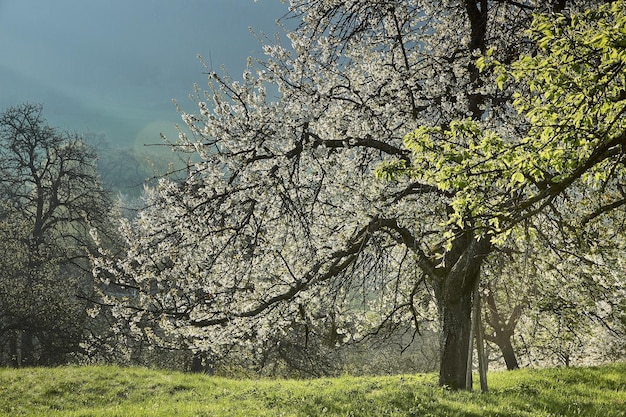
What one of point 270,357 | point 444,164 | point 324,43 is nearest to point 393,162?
point 444,164

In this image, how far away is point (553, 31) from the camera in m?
5.23

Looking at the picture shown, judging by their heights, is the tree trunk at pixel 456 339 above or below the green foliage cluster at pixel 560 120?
below

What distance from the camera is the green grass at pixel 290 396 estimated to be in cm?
793

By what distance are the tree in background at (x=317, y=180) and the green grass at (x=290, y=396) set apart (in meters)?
1.40

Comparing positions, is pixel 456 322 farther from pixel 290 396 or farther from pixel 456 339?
pixel 290 396

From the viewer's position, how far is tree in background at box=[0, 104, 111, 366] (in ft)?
60.8

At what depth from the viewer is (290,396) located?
10383 mm

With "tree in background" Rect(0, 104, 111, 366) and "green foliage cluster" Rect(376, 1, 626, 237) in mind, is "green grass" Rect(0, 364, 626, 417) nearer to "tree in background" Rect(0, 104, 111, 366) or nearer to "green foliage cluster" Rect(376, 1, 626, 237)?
"green foliage cluster" Rect(376, 1, 626, 237)

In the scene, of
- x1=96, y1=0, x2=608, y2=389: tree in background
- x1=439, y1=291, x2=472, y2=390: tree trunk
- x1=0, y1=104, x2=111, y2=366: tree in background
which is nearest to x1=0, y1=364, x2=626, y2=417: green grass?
x1=439, y1=291, x2=472, y2=390: tree trunk

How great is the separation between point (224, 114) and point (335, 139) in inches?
87.0

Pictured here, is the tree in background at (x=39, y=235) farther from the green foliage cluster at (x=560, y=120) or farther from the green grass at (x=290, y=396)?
the green foliage cluster at (x=560, y=120)

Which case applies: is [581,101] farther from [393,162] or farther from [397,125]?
[397,125]

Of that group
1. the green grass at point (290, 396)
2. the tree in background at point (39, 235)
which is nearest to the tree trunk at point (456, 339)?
the green grass at point (290, 396)

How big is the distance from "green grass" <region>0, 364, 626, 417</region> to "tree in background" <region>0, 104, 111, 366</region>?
5145 mm
